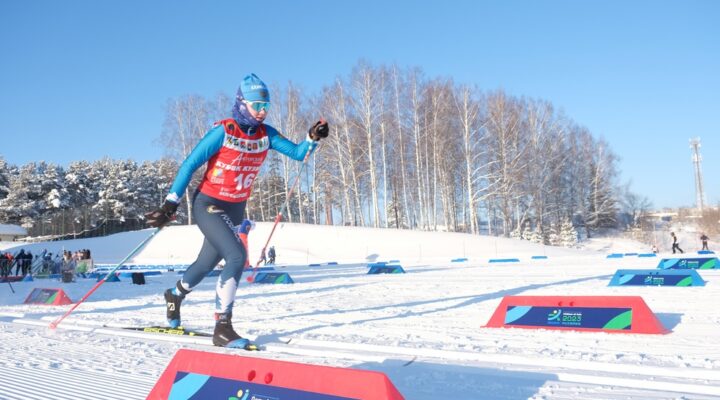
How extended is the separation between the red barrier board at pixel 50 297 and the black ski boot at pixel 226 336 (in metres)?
5.14

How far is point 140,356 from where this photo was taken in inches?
135

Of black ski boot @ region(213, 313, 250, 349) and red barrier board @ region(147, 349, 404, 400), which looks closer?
red barrier board @ region(147, 349, 404, 400)

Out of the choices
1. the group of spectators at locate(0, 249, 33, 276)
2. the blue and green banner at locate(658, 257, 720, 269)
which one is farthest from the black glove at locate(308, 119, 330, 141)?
the group of spectators at locate(0, 249, 33, 276)

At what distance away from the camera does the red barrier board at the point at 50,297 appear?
307 inches

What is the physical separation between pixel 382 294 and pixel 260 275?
4.89m

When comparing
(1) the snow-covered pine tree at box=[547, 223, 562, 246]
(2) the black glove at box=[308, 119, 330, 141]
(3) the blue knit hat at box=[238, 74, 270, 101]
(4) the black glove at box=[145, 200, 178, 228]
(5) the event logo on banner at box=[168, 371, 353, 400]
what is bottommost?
(1) the snow-covered pine tree at box=[547, 223, 562, 246]

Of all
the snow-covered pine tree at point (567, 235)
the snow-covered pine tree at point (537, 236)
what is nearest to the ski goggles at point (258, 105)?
the snow-covered pine tree at point (537, 236)

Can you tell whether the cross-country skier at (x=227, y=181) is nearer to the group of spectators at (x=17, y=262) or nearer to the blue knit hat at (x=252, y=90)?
the blue knit hat at (x=252, y=90)

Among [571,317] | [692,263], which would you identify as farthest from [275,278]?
[692,263]

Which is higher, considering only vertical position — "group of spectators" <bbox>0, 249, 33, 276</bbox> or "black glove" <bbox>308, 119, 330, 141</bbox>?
"black glove" <bbox>308, 119, 330, 141</bbox>

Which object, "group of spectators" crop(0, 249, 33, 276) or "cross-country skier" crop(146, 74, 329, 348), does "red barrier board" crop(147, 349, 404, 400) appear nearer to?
"cross-country skier" crop(146, 74, 329, 348)

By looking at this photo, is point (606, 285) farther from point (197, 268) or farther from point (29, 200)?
point (29, 200)

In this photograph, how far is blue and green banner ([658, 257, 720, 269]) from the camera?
11.8 m

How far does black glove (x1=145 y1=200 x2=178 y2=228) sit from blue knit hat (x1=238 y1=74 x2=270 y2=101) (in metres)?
1.00
